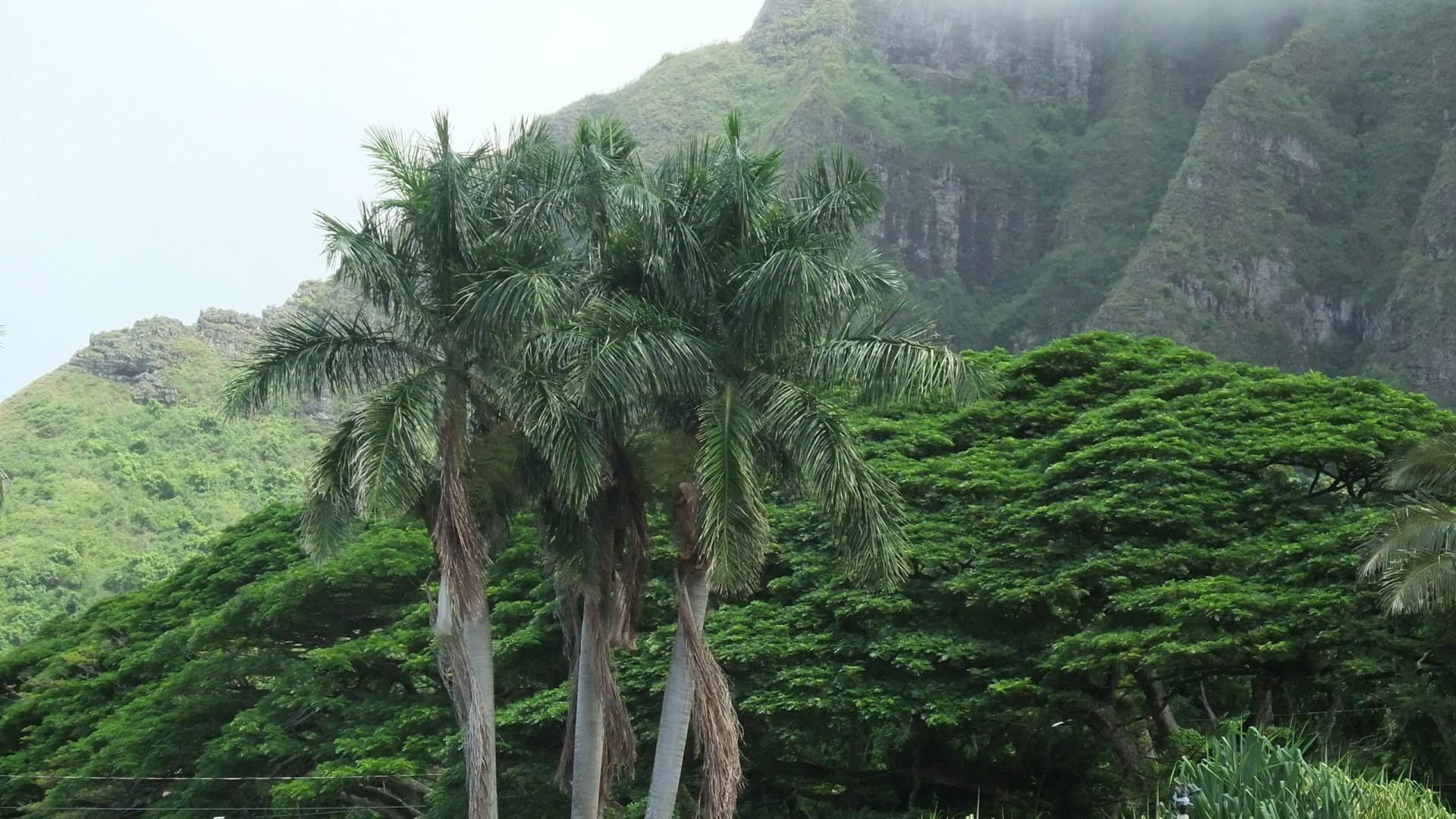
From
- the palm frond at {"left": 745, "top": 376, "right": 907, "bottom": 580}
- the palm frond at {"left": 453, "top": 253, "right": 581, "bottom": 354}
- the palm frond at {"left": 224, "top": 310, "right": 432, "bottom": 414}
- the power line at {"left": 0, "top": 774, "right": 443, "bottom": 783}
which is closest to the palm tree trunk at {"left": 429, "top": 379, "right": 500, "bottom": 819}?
the palm frond at {"left": 453, "top": 253, "right": 581, "bottom": 354}

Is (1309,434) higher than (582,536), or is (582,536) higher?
(582,536)

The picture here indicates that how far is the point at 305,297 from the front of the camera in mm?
96750

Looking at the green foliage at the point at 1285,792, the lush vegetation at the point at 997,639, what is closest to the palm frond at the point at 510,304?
the lush vegetation at the point at 997,639

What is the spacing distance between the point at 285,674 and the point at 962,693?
12883 mm

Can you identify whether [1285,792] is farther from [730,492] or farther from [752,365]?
[752,365]

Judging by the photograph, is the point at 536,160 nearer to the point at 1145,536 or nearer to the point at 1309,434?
the point at 1145,536

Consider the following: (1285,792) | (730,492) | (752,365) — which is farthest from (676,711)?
(1285,792)

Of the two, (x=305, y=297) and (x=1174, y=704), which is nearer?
(x=1174, y=704)

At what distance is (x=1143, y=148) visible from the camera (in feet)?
357

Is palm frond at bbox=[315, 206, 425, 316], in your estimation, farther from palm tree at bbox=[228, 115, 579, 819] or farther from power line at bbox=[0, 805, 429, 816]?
power line at bbox=[0, 805, 429, 816]

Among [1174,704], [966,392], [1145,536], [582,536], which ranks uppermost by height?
[966,392]

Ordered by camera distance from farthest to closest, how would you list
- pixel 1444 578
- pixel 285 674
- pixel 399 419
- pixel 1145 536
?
pixel 285 674, pixel 1145 536, pixel 1444 578, pixel 399 419

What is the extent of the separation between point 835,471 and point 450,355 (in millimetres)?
4530

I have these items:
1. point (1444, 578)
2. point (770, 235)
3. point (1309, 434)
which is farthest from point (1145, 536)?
point (770, 235)
